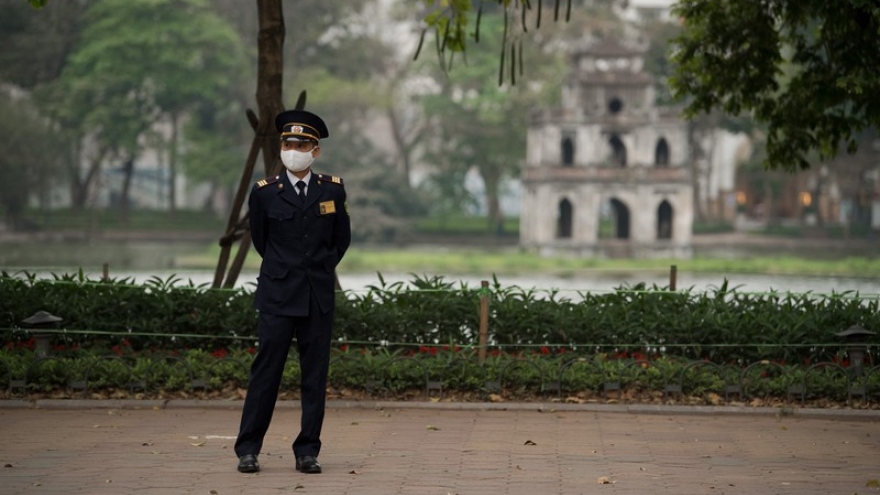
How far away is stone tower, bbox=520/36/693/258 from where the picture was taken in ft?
221

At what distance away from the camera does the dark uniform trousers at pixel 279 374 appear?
9.03 m

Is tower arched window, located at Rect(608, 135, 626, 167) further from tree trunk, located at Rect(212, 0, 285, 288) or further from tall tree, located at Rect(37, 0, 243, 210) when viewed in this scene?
tree trunk, located at Rect(212, 0, 285, 288)

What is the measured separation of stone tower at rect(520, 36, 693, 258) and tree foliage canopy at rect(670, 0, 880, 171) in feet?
164

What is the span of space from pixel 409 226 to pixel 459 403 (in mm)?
59103

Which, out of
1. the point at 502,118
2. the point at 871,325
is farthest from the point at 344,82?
the point at 871,325

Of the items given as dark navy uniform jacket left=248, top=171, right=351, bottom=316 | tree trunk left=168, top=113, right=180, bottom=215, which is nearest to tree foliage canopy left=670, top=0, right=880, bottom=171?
dark navy uniform jacket left=248, top=171, right=351, bottom=316

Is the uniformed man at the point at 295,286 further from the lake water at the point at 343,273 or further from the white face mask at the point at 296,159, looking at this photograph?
the lake water at the point at 343,273

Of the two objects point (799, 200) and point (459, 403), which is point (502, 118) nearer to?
point (799, 200)

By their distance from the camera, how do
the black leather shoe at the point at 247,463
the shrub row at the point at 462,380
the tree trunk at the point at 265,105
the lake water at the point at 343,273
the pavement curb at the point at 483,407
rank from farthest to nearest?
the lake water at the point at 343,273, the tree trunk at the point at 265,105, the shrub row at the point at 462,380, the pavement curb at the point at 483,407, the black leather shoe at the point at 247,463

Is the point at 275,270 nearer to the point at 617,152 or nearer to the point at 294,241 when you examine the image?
the point at 294,241

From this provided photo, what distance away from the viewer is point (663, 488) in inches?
349

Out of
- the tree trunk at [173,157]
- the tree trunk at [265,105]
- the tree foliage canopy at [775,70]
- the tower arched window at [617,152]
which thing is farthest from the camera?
the tree trunk at [173,157]

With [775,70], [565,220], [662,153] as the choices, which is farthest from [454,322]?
[662,153]

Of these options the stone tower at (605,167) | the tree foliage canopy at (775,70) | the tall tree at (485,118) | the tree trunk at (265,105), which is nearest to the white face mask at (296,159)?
the tree trunk at (265,105)
